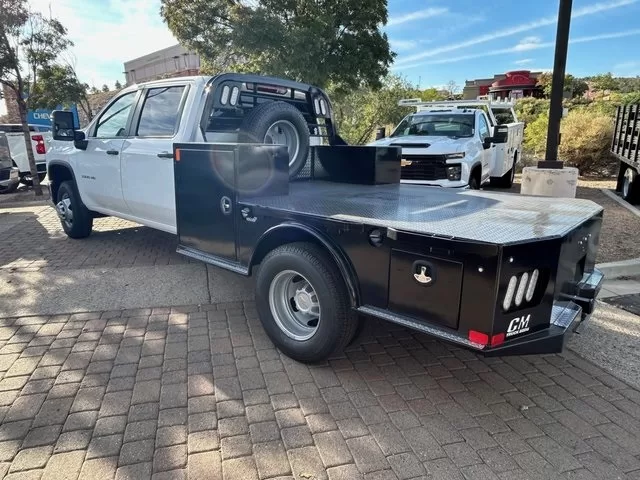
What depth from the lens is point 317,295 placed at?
3031 millimetres

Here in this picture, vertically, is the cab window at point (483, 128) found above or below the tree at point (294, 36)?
below

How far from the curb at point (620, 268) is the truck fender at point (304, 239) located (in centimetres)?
398

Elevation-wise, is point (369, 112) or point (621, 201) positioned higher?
point (369, 112)

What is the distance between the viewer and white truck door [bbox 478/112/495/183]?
877 cm

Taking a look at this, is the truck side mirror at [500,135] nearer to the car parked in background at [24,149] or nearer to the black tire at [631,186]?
the black tire at [631,186]

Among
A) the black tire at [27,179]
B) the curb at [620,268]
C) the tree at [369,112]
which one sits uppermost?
the tree at [369,112]

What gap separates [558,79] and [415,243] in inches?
240

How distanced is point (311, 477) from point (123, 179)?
416cm

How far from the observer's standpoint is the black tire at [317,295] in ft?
9.67

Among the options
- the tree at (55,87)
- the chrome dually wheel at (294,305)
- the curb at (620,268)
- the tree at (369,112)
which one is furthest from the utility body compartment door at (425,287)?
the tree at (369,112)

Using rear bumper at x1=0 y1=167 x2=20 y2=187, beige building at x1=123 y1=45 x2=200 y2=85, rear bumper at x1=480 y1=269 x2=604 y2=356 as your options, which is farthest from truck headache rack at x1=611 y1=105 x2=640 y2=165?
beige building at x1=123 y1=45 x2=200 y2=85

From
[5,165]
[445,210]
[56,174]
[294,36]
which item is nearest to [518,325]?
[445,210]

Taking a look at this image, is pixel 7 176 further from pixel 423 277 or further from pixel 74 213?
pixel 423 277

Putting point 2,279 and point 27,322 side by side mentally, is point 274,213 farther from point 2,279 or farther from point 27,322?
point 2,279
